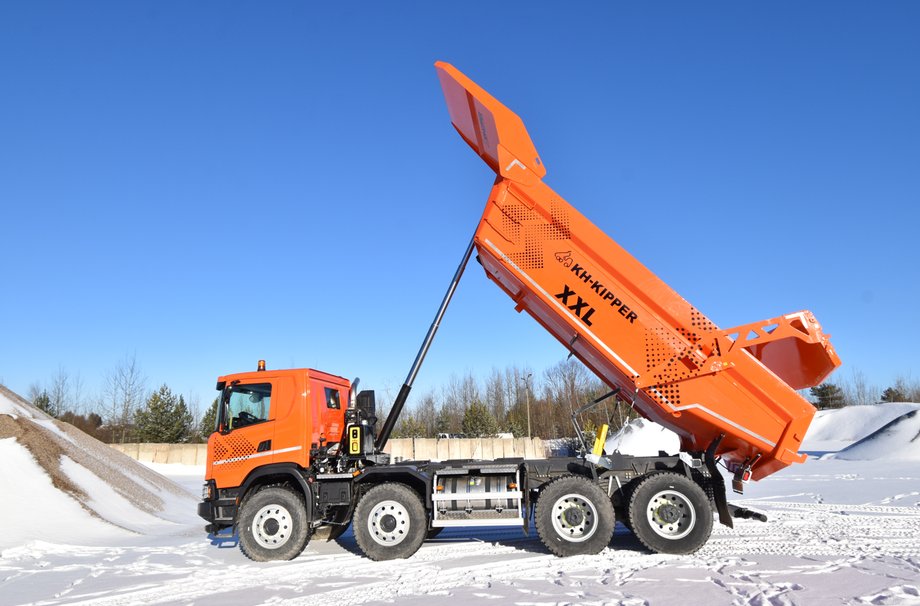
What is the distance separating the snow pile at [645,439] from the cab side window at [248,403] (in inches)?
196


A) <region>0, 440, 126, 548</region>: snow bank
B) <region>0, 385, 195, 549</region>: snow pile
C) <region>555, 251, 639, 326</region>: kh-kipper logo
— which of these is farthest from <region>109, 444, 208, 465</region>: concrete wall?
<region>555, 251, 639, 326</region>: kh-kipper logo

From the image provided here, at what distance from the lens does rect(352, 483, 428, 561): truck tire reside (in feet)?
26.5

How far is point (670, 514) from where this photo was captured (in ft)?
25.5

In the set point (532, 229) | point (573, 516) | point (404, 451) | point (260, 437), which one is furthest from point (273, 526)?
point (404, 451)

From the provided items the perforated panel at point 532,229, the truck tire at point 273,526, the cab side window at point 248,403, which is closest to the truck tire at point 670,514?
the perforated panel at point 532,229

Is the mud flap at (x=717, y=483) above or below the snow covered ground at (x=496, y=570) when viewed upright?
above

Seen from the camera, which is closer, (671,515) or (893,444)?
(671,515)

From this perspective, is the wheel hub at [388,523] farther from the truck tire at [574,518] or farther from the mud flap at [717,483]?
the mud flap at [717,483]

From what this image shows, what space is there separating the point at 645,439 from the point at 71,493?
11.1 metres

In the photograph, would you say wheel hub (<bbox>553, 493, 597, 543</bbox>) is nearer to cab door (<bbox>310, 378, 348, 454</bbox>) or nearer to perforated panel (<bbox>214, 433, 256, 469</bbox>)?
cab door (<bbox>310, 378, 348, 454</bbox>)

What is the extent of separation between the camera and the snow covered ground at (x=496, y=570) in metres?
5.95

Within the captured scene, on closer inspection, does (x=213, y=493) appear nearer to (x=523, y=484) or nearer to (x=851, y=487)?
(x=523, y=484)

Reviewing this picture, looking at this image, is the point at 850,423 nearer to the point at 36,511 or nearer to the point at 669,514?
the point at 669,514

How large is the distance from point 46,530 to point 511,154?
1009cm
